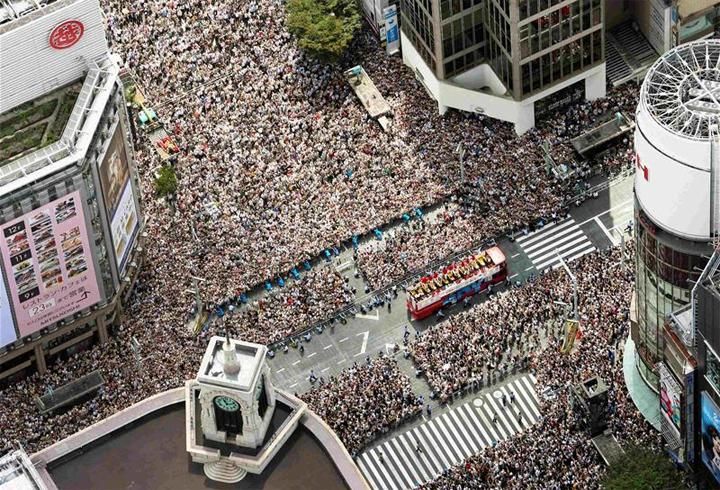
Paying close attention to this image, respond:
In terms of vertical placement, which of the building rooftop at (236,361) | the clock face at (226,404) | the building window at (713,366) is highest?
the building rooftop at (236,361)

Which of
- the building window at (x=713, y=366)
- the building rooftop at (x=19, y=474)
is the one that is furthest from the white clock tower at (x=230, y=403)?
the building window at (x=713, y=366)

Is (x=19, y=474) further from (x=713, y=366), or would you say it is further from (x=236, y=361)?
(x=713, y=366)

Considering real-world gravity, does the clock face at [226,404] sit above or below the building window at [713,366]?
above

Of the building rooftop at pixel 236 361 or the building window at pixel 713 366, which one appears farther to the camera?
the building window at pixel 713 366

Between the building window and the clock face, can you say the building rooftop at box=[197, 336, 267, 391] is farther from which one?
the building window

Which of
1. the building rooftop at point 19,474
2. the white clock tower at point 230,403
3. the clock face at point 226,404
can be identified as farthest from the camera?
the building rooftop at point 19,474

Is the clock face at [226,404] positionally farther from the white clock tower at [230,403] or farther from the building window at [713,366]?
the building window at [713,366]

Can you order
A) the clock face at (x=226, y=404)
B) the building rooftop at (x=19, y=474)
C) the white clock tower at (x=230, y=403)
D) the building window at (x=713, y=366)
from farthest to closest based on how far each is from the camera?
the building rooftop at (x=19, y=474)
the building window at (x=713, y=366)
the clock face at (x=226, y=404)
the white clock tower at (x=230, y=403)

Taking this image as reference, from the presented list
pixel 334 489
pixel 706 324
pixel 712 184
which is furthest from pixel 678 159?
pixel 334 489

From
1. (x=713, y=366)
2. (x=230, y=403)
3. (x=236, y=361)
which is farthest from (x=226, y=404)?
(x=713, y=366)
